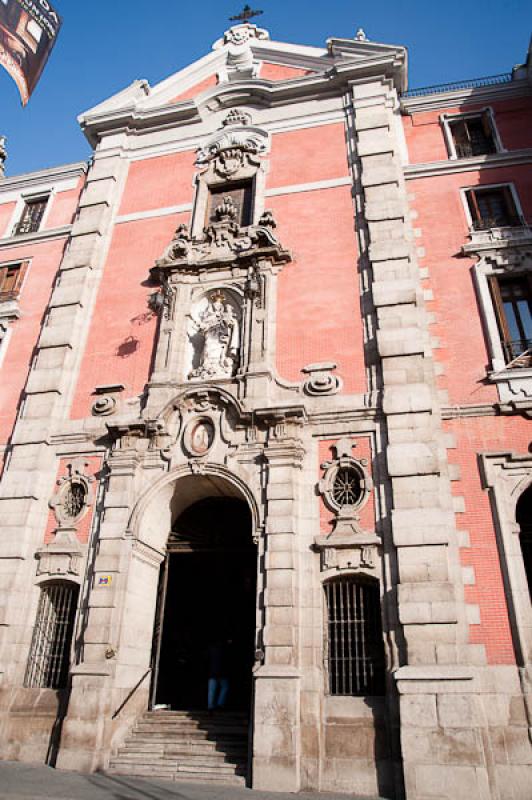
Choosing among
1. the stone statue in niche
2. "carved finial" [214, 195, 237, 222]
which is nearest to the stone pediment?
"carved finial" [214, 195, 237, 222]

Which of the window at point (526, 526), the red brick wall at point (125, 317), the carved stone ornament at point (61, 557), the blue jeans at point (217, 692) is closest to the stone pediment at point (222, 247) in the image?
the red brick wall at point (125, 317)

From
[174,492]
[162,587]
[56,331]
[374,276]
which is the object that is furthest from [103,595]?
[374,276]

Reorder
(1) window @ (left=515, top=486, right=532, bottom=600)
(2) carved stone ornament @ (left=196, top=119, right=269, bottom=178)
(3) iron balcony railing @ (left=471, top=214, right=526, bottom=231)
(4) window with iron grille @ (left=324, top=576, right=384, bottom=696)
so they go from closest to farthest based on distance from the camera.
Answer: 1. (4) window with iron grille @ (left=324, top=576, right=384, bottom=696)
2. (1) window @ (left=515, top=486, right=532, bottom=600)
3. (3) iron balcony railing @ (left=471, top=214, right=526, bottom=231)
4. (2) carved stone ornament @ (left=196, top=119, right=269, bottom=178)

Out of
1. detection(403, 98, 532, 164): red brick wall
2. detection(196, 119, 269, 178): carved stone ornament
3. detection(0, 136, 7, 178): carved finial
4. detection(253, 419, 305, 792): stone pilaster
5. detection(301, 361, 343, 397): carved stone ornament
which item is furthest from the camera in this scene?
detection(0, 136, 7, 178): carved finial

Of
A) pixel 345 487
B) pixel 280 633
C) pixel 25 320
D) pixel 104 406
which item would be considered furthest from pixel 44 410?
pixel 280 633

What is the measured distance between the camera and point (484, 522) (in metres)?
10.5

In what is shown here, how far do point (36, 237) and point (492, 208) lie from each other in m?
13.6

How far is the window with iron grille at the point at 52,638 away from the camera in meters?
11.6

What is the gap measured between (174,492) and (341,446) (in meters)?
3.86

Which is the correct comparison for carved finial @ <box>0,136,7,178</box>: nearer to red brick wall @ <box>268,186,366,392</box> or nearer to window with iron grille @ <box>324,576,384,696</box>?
red brick wall @ <box>268,186,366,392</box>

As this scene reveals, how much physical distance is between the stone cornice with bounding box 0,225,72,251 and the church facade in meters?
0.08

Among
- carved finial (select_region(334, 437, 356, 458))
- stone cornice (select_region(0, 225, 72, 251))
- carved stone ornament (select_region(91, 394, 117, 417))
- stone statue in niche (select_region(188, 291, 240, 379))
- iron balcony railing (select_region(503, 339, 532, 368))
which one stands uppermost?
stone cornice (select_region(0, 225, 72, 251))

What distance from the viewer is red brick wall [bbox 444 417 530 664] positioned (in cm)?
970

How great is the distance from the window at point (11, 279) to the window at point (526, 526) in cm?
1470
